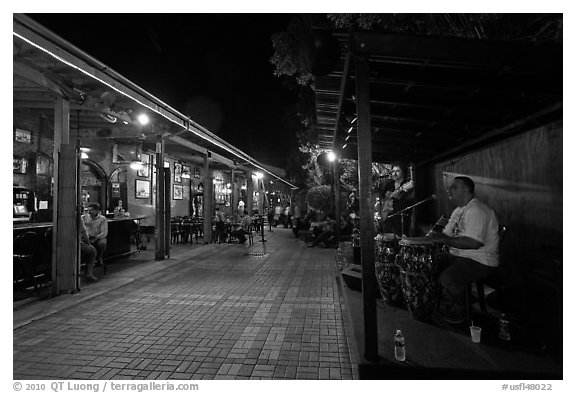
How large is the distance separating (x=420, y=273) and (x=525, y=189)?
2274 millimetres

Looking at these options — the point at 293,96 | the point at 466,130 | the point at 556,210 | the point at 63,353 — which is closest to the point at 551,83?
the point at 556,210

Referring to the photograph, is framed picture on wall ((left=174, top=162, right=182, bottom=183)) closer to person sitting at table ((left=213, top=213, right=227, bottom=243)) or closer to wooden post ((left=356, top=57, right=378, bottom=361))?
person sitting at table ((left=213, top=213, right=227, bottom=243))

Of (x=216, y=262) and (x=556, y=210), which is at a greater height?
(x=556, y=210)

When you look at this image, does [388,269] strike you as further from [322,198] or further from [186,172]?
[186,172]

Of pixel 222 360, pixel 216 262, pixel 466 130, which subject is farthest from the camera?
pixel 216 262

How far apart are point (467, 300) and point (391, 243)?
120cm

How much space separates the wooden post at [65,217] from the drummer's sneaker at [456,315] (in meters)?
7.04

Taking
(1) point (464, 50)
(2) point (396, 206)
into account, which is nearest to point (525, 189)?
(1) point (464, 50)

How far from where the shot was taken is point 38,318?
17.0 feet

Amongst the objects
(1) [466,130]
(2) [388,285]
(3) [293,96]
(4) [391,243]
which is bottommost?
(2) [388,285]

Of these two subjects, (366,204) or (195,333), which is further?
(195,333)

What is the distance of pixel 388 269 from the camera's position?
484 centimetres

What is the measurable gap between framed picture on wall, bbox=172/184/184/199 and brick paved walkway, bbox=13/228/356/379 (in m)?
10.6

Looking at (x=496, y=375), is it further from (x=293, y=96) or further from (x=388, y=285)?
(x=293, y=96)
